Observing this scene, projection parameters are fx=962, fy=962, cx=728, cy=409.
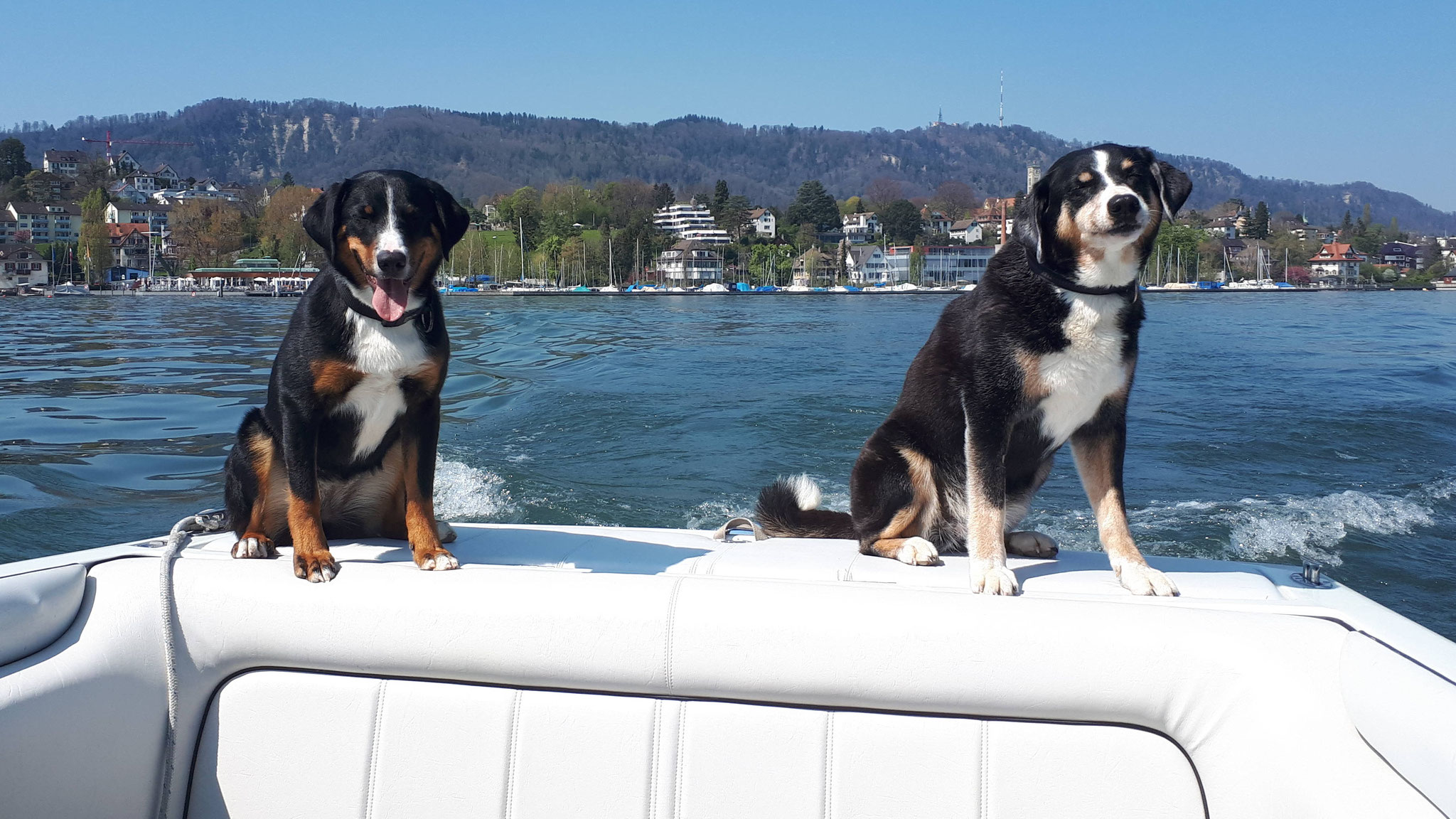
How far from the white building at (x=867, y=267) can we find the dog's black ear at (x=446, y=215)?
4930 inches

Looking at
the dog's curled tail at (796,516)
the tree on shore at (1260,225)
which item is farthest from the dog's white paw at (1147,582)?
the tree on shore at (1260,225)

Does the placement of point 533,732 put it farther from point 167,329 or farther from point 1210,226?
point 1210,226

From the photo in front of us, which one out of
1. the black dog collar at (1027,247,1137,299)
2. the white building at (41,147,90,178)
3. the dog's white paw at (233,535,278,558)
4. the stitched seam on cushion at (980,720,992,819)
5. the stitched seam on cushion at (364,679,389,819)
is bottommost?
the stitched seam on cushion at (364,679,389,819)

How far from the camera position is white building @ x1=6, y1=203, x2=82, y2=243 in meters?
120

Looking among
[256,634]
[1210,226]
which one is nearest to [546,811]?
[256,634]

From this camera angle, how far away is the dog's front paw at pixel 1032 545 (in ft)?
10.2

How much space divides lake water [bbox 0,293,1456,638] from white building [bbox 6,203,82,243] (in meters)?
125

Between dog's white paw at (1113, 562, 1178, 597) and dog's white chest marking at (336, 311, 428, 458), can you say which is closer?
dog's white paw at (1113, 562, 1178, 597)

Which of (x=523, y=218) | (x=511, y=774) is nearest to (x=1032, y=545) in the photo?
(x=511, y=774)

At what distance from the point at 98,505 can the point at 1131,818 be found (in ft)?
24.9

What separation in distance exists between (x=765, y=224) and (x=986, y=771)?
6460 inches

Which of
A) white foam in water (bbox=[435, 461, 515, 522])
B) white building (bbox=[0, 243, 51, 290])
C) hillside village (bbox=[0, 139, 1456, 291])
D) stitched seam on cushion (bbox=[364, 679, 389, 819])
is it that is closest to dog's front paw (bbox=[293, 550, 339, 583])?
stitched seam on cushion (bbox=[364, 679, 389, 819])

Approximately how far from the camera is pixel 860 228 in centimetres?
16612

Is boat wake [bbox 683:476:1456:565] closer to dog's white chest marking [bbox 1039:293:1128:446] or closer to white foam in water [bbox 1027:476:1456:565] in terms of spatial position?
white foam in water [bbox 1027:476:1456:565]
